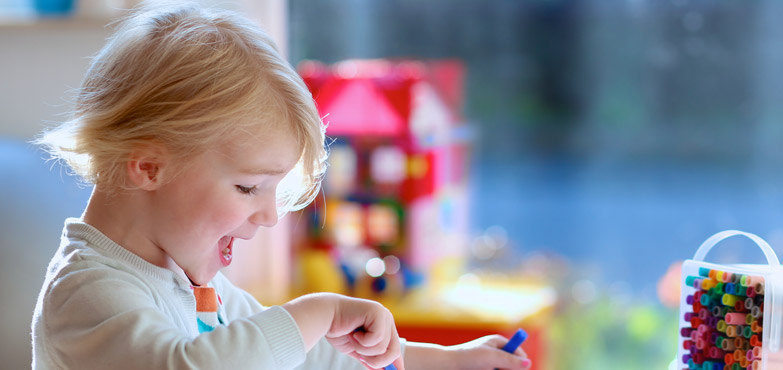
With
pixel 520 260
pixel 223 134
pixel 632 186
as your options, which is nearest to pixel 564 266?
pixel 520 260

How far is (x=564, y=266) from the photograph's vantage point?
199 centimetres

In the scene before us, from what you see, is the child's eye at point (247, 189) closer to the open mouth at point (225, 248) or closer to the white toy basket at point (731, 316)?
the open mouth at point (225, 248)

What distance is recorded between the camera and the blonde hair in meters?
0.62

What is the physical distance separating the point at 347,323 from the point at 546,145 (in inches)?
57.2

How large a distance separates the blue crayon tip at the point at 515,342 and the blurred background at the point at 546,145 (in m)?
0.81

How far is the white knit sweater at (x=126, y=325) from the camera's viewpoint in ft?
1.82

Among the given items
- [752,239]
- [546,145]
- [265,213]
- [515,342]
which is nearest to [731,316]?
[752,239]

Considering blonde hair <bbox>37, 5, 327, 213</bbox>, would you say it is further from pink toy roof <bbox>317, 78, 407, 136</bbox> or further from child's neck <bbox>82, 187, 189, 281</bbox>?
pink toy roof <bbox>317, 78, 407, 136</bbox>

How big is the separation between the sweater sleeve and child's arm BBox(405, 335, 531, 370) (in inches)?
8.1

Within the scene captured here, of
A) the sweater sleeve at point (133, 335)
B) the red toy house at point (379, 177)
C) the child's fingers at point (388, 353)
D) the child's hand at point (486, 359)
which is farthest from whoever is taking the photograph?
the red toy house at point (379, 177)

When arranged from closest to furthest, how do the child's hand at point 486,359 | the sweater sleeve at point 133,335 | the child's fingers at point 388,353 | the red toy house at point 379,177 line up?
1. the sweater sleeve at point 133,335
2. the child's fingers at point 388,353
3. the child's hand at point 486,359
4. the red toy house at point 379,177

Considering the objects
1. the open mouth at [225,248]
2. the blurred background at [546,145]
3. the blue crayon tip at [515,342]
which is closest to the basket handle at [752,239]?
the blue crayon tip at [515,342]

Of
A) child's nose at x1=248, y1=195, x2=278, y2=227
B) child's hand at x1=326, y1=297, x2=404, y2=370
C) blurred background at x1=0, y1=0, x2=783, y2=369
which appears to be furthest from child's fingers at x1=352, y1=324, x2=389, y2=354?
blurred background at x1=0, y1=0, x2=783, y2=369

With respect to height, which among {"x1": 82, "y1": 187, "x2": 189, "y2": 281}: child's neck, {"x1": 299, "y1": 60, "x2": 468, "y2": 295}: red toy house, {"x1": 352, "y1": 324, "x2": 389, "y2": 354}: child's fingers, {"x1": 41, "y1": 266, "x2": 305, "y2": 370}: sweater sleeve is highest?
{"x1": 82, "y1": 187, "x2": 189, "y2": 281}: child's neck
